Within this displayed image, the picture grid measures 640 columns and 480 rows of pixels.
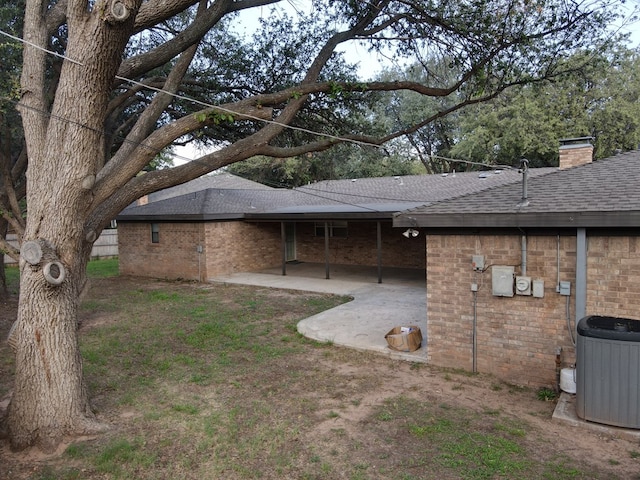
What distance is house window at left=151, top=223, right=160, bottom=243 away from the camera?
55.9ft

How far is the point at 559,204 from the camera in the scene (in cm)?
581

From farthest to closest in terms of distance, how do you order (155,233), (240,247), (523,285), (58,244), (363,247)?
(363,247) → (240,247) → (155,233) → (523,285) → (58,244)

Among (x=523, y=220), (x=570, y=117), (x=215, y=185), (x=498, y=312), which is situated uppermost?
(x=570, y=117)

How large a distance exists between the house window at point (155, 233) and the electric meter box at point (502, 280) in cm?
1382

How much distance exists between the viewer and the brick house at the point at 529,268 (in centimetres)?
Result: 545

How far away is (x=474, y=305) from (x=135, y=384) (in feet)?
16.2

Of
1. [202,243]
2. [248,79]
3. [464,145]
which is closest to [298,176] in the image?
[464,145]

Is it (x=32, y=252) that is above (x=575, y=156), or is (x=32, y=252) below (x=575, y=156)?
below

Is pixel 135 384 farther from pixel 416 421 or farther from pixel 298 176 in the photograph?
pixel 298 176

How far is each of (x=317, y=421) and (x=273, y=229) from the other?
14.1 m

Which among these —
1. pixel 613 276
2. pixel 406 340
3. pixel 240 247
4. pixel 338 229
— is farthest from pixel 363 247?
pixel 613 276

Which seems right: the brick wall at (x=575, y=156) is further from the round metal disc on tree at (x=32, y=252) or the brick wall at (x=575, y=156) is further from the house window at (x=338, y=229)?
the round metal disc on tree at (x=32, y=252)

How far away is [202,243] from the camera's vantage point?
51.9 feet

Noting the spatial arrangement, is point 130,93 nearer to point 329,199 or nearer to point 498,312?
point 498,312
